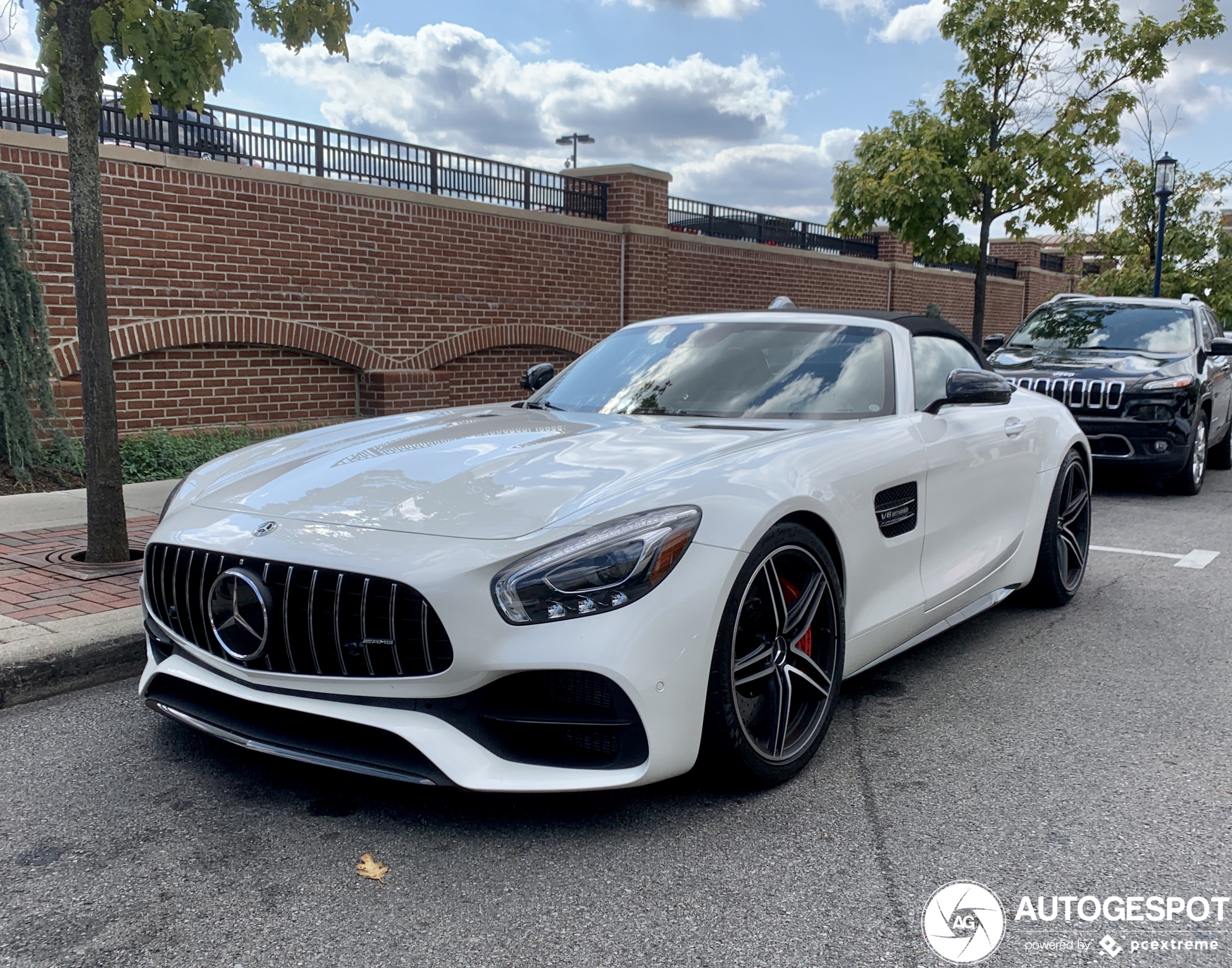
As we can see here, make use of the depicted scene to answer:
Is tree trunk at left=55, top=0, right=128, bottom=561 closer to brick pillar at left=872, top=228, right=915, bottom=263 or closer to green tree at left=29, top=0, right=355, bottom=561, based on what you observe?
green tree at left=29, top=0, right=355, bottom=561

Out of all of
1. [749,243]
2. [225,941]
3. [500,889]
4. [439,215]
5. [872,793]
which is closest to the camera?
[225,941]

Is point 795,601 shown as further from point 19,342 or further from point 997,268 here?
point 997,268

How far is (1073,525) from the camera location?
5.68m

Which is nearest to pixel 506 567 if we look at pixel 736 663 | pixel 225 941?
pixel 736 663

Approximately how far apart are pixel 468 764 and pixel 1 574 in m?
3.58

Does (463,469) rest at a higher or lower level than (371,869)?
higher

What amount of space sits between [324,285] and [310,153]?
54.3 inches

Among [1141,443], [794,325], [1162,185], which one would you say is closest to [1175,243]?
[1162,185]

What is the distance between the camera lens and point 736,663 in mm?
3080

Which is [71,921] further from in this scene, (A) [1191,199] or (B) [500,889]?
(A) [1191,199]

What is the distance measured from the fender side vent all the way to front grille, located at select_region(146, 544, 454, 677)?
1.65 meters

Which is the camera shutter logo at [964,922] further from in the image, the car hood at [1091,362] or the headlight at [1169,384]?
the headlight at [1169,384]

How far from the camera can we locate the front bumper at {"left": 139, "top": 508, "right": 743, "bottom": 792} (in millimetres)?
2707

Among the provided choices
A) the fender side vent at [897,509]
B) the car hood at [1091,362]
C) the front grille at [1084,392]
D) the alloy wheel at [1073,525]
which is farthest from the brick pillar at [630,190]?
A: the fender side vent at [897,509]
